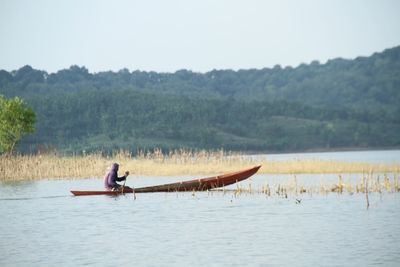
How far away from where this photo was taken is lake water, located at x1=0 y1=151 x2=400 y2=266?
2112 centimetres

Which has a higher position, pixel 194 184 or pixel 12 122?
pixel 12 122

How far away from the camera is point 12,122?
5878 cm

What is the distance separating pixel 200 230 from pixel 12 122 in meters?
34.7

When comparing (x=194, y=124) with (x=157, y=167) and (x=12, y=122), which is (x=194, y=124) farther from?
(x=157, y=167)

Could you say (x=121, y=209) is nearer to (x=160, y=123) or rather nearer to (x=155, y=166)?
(x=155, y=166)

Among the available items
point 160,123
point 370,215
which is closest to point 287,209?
point 370,215

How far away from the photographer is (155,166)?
50.6 meters

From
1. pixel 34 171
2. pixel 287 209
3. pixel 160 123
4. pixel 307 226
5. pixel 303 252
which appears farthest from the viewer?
pixel 160 123

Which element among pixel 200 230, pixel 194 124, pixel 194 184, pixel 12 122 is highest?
pixel 194 124

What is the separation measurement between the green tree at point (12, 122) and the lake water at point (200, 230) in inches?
749

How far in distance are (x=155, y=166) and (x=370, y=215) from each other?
23.3m

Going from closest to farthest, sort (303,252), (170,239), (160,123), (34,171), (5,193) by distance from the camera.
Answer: (303,252) → (170,239) → (5,193) → (34,171) → (160,123)

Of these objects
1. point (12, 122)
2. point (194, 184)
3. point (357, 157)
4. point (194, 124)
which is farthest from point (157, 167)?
point (194, 124)

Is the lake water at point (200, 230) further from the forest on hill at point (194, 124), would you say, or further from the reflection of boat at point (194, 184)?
the forest on hill at point (194, 124)
